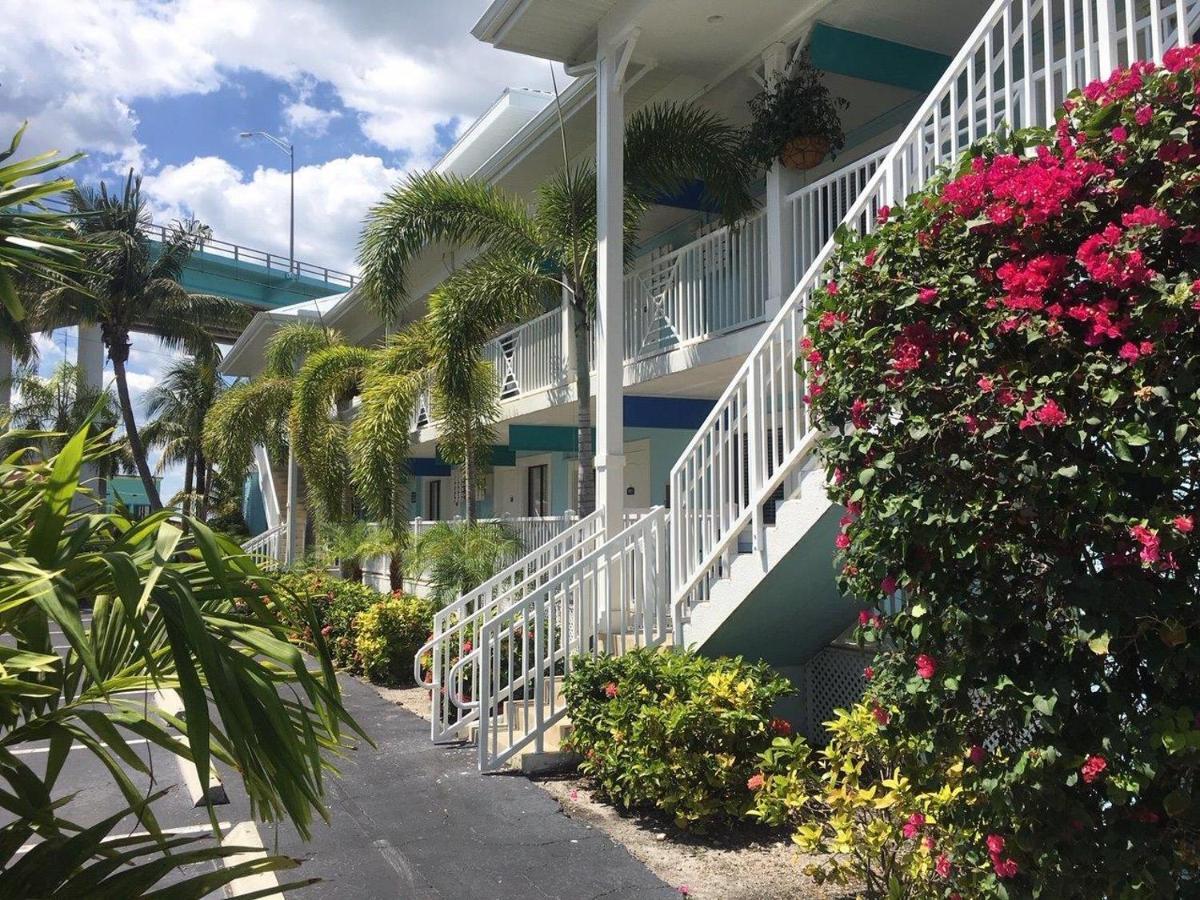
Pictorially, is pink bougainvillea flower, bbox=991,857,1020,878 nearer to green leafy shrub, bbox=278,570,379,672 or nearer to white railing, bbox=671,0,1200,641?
white railing, bbox=671,0,1200,641

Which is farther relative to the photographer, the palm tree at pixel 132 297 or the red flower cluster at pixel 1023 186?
the palm tree at pixel 132 297

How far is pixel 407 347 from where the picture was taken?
1384 centimetres

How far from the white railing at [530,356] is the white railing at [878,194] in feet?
17.9

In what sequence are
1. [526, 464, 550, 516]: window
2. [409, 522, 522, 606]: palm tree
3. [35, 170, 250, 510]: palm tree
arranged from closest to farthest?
[409, 522, 522, 606]: palm tree < [526, 464, 550, 516]: window < [35, 170, 250, 510]: palm tree

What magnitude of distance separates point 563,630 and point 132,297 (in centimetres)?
2512

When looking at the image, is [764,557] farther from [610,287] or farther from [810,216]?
[610,287]

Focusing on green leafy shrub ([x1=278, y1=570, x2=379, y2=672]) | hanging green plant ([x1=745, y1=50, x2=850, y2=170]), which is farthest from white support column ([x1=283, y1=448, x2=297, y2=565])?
hanging green plant ([x1=745, y1=50, x2=850, y2=170])

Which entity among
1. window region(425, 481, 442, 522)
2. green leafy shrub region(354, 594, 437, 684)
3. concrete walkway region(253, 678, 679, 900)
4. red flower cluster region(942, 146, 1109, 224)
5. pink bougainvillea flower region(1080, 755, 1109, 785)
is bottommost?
concrete walkway region(253, 678, 679, 900)

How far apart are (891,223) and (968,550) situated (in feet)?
4.47

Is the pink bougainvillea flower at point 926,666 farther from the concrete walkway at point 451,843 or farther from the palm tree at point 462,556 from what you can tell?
the palm tree at point 462,556

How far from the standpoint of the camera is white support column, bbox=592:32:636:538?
9.52m

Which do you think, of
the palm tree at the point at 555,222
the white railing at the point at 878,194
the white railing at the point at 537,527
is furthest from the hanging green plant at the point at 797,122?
the white railing at the point at 537,527

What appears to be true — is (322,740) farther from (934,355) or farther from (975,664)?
(934,355)

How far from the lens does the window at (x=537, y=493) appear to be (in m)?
18.4
